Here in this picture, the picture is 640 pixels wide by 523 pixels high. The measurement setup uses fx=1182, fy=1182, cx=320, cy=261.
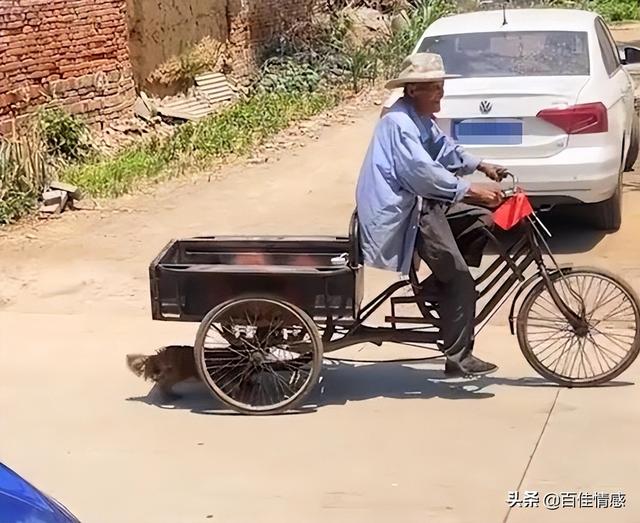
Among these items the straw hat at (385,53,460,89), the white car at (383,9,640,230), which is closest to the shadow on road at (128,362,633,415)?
the straw hat at (385,53,460,89)

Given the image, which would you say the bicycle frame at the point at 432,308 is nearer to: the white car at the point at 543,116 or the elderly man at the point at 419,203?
the elderly man at the point at 419,203

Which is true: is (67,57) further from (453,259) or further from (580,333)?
(580,333)

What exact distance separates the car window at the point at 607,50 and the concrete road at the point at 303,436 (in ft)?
5.75

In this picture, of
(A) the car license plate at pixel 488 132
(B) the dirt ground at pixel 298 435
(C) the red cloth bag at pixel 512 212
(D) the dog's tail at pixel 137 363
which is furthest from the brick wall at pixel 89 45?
(C) the red cloth bag at pixel 512 212

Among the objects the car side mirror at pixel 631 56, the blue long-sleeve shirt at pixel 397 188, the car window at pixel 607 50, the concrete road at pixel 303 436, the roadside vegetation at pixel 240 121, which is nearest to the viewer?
the concrete road at pixel 303 436

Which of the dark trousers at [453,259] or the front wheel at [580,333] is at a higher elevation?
the dark trousers at [453,259]

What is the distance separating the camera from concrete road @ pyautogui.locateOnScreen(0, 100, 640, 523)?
4.90 metres

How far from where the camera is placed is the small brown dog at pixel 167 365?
20.2 ft

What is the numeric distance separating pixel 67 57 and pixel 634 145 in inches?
256

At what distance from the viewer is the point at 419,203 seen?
18.7 ft

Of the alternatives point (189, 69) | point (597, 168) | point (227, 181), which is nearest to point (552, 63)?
point (597, 168)

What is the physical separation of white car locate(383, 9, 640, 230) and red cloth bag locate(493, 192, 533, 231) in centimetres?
262

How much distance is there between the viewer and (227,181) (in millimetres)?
11852

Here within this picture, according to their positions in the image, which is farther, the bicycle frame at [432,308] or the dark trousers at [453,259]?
the bicycle frame at [432,308]
